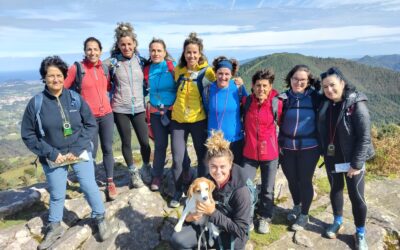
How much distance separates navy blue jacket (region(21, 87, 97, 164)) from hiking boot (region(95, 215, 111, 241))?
150cm

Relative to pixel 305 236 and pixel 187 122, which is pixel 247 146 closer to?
pixel 187 122

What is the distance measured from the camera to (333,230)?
6781 mm

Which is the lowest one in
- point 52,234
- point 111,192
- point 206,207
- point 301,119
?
point 52,234

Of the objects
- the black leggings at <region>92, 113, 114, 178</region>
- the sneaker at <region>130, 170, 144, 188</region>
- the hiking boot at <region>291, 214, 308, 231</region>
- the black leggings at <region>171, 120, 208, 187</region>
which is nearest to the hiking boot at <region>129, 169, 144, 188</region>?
the sneaker at <region>130, 170, 144, 188</region>

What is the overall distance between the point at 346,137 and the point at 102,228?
5.36 meters

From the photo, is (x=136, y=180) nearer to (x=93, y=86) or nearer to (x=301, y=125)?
(x=93, y=86)

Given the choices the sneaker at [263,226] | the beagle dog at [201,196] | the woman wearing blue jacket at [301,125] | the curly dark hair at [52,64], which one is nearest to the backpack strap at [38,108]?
the curly dark hair at [52,64]

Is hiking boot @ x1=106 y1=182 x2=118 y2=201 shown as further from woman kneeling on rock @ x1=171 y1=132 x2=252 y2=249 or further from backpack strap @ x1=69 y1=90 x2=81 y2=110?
woman kneeling on rock @ x1=171 y1=132 x2=252 y2=249

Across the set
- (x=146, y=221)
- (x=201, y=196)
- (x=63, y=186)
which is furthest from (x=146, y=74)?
(x=201, y=196)

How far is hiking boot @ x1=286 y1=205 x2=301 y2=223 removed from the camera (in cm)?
737

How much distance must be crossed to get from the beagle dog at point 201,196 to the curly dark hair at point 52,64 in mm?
3463

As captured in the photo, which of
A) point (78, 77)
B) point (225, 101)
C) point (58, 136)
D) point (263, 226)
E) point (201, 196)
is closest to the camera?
point (201, 196)

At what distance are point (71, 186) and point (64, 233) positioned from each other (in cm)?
245

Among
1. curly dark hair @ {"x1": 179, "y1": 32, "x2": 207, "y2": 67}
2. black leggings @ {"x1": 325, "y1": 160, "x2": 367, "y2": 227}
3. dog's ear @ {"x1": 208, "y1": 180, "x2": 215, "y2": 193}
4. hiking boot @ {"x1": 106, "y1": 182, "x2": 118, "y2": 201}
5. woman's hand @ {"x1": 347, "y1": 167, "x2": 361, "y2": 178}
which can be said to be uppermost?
curly dark hair @ {"x1": 179, "y1": 32, "x2": 207, "y2": 67}
